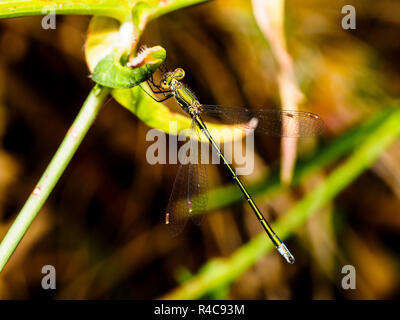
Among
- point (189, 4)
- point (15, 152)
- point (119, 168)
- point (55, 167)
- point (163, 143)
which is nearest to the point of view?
point (55, 167)

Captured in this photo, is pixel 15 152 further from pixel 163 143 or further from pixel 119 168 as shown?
pixel 163 143

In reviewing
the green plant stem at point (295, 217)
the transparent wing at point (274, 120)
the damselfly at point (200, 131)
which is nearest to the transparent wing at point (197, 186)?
the damselfly at point (200, 131)

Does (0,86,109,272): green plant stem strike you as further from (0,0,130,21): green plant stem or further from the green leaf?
(0,0,130,21): green plant stem

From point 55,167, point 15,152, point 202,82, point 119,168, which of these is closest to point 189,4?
point 55,167

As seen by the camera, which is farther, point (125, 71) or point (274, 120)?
point (274, 120)

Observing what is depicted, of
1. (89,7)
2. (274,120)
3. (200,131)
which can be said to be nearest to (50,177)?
(89,7)

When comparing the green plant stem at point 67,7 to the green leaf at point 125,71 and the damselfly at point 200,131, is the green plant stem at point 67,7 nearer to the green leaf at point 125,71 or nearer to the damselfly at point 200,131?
the green leaf at point 125,71

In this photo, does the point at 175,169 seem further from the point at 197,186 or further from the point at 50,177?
the point at 50,177
